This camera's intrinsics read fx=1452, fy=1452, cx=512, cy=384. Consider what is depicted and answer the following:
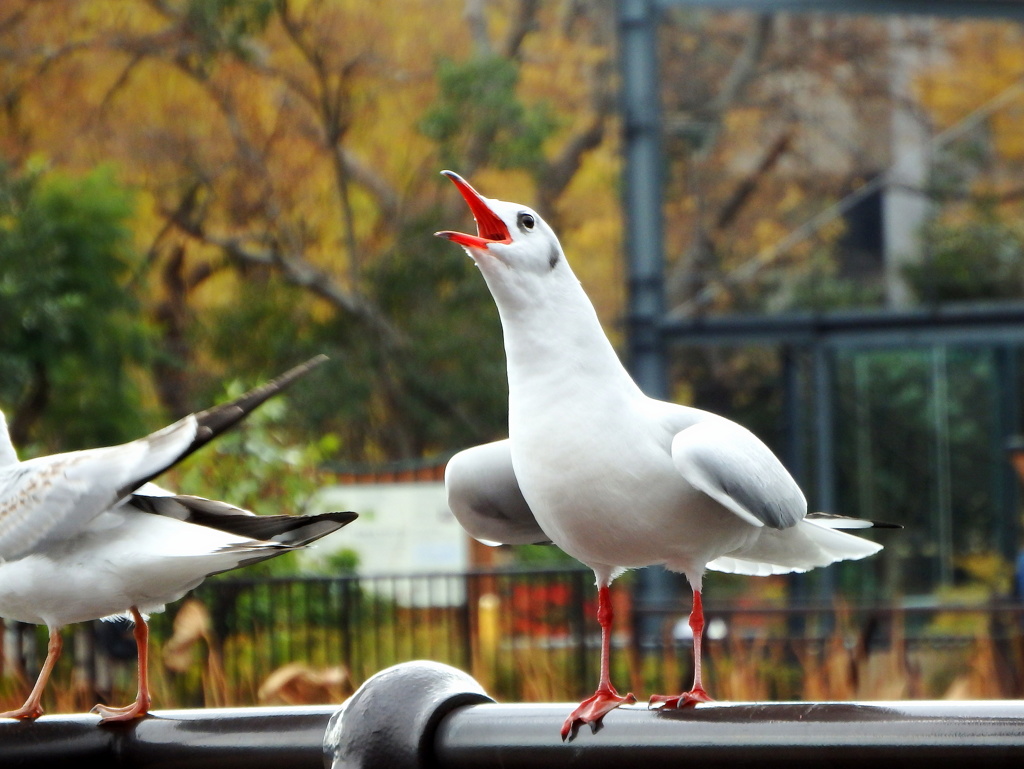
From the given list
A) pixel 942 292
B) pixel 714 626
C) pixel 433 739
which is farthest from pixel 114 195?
pixel 433 739

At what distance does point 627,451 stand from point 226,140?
73.1 feet

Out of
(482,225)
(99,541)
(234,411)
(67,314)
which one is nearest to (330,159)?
(67,314)

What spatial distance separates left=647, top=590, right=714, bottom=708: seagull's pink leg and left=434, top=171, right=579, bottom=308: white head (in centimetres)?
56

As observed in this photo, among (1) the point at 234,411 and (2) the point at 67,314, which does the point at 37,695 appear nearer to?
(1) the point at 234,411

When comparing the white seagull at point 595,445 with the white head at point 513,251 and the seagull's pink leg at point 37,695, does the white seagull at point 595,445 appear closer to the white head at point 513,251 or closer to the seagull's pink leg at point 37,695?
the white head at point 513,251

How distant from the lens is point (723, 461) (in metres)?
2.16

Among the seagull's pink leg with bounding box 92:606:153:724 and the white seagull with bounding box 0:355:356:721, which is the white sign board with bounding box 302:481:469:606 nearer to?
the seagull's pink leg with bounding box 92:606:153:724

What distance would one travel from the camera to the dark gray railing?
1.39 m

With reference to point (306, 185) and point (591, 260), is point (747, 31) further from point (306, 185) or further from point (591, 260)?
point (306, 185)

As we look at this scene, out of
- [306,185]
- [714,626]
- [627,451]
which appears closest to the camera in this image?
[627,451]

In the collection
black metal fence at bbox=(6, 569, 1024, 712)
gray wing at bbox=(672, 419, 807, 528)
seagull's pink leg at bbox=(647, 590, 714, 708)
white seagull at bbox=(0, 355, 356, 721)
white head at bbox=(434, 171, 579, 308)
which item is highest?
white head at bbox=(434, 171, 579, 308)

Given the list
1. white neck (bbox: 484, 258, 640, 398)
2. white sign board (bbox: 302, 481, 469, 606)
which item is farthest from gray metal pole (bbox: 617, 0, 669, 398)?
white neck (bbox: 484, 258, 640, 398)

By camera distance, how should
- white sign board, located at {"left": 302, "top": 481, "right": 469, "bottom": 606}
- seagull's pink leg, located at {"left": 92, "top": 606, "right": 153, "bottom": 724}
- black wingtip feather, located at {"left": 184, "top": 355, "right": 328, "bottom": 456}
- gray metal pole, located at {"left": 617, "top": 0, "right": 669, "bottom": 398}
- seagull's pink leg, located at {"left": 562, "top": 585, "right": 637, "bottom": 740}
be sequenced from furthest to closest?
gray metal pole, located at {"left": 617, "top": 0, "right": 669, "bottom": 398}, white sign board, located at {"left": 302, "top": 481, "right": 469, "bottom": 606}, seagull's pink leg, located at {"left": 92, "top": 606, "right": 153, "bottom": 724}, black wingtip feather, located at {"left": 184, "top": 355, "right": 328, "bottom": 456}, seagull's pink leg, located at {"left": 562, "top": 585, "right": 637, "bottom": 740}

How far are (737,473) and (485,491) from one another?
0.47 m
